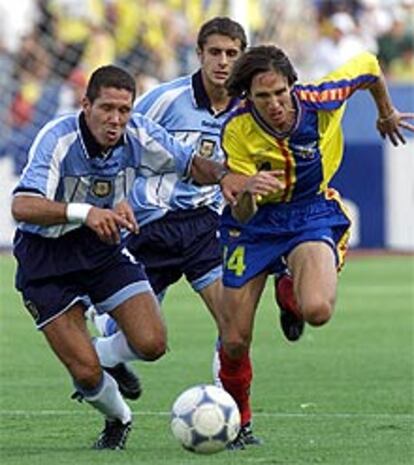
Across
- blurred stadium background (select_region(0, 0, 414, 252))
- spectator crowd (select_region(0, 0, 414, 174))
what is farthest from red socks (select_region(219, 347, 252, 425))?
spectator crowd (select_region(0, 0, 414, 174))

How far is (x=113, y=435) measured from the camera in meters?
9.86

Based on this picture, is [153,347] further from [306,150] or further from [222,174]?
[306,150]

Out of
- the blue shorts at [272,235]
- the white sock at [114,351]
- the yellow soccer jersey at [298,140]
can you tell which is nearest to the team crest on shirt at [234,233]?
the blue shorts at [272,235]

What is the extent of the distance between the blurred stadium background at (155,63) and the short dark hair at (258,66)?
48.5ft

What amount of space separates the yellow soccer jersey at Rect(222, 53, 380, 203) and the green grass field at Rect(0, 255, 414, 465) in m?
1.39

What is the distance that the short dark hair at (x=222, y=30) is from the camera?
11188 millimetres

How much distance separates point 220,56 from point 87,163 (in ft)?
5.73

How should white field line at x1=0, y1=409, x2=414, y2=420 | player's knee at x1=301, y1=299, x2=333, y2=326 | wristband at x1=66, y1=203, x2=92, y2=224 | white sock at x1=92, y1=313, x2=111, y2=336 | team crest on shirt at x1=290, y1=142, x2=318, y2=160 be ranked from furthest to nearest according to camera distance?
white sock at x1=92, y1=313, x2=111, y2=336
white field line at x1=0, y1=409, x2=414, y2=420
team crest on shirt at x1=290, y1=142, x2=318, y2=160
player's knee at x1=301, y1=299, x2=333, y2=326
wristband at x1=66, y1=203, x2=92, y2=224

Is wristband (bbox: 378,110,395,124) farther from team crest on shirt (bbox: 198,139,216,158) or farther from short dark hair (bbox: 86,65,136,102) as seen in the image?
short dark hair (bbox: 86,65,136,102)

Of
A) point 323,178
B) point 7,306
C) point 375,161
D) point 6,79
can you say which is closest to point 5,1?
point 6,79

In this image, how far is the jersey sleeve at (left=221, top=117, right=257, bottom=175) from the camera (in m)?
9.87

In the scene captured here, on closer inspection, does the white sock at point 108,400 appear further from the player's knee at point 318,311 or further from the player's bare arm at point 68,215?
the player's knee at point 318,311

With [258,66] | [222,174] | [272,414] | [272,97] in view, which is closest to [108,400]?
[222,174]

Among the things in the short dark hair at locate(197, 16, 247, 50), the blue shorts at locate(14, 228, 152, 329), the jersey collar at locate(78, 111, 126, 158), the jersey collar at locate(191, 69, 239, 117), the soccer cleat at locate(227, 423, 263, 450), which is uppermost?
the short dark hair at locate(197, 16, 247, 50)
